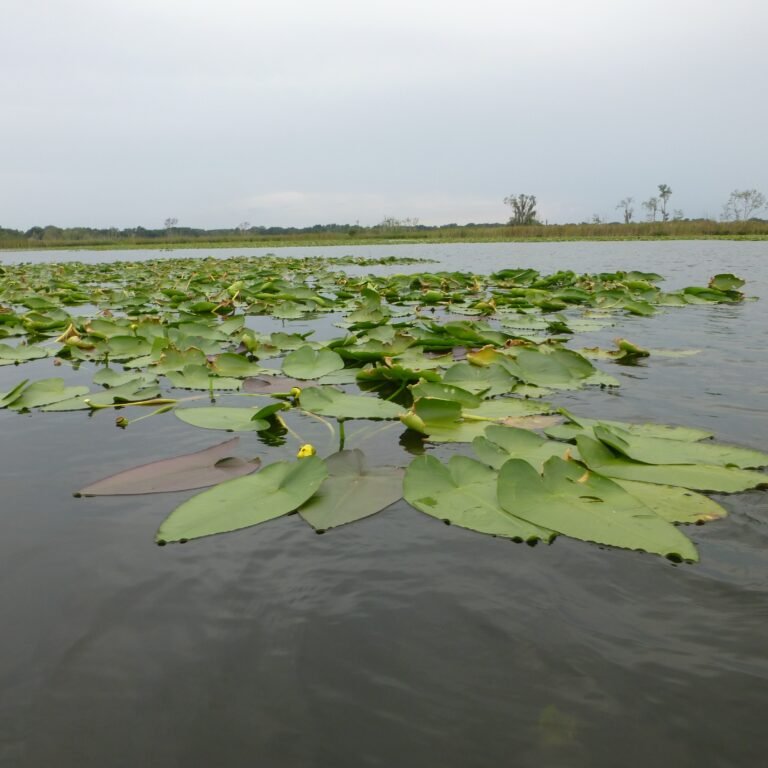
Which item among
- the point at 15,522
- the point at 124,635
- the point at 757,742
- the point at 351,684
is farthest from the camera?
the point at 15,522

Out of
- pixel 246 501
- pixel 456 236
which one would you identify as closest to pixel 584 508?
pixel 246 501

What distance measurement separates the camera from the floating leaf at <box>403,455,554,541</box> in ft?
3.78

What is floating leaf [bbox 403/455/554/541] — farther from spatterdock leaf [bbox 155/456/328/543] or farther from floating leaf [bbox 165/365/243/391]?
floating leaf [bbox 165/365/243/391]

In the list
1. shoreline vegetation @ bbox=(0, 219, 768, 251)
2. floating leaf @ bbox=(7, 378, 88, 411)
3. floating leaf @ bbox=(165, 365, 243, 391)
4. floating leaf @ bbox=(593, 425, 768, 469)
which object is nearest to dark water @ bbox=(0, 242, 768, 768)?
floating leaf @ bbox=(593, 425, 768, 469)

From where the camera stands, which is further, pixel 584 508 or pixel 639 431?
pixel 639 431

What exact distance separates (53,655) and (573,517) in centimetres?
94

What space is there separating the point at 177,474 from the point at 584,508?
99 centimetres

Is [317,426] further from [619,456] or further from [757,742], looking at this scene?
[757,742]

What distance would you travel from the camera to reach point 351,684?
0.79 meters

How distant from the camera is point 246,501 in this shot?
1261 mm

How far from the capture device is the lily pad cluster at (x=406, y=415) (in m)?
1.21

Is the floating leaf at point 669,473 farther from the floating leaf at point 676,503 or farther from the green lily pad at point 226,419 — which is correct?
the green lily pad at point 226,419

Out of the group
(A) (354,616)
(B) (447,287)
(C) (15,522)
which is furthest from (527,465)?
(B) (447,287)

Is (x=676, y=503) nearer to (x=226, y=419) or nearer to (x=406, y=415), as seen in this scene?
(x=406, y=415)
